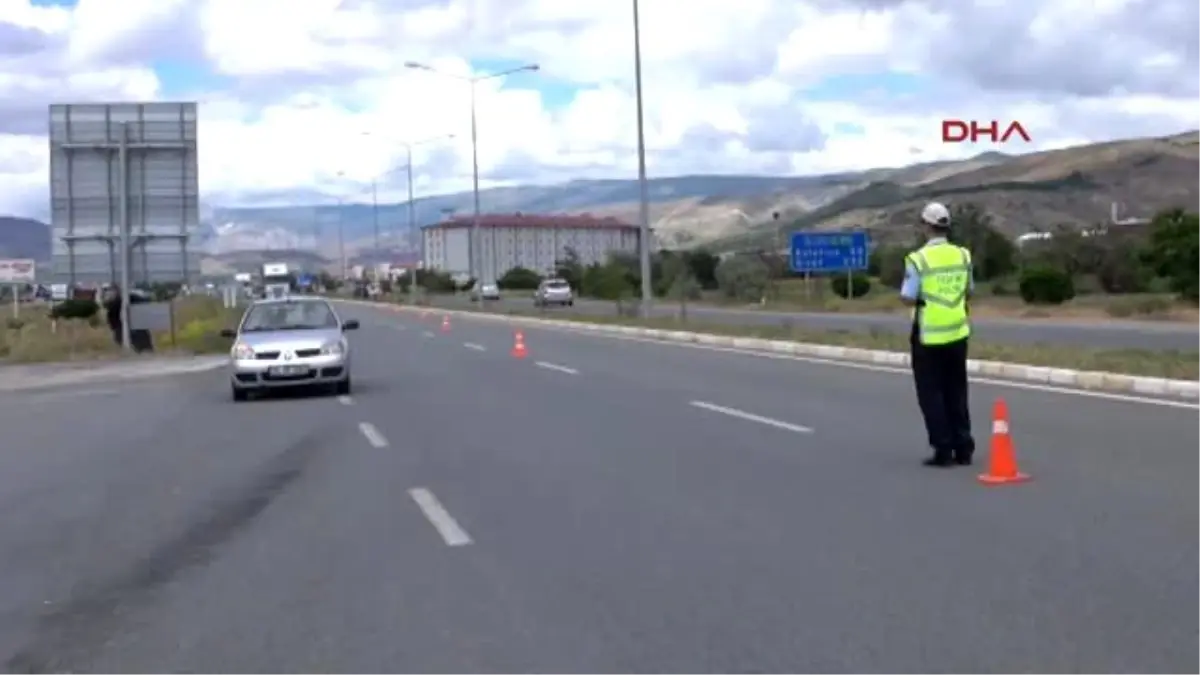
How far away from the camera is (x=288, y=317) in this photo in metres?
25.6

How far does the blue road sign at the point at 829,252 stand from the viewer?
53.0 m

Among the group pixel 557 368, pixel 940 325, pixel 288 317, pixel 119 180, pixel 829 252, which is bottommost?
pixel 557 368

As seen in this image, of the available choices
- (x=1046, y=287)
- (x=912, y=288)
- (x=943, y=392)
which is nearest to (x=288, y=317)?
(x=912, y=288)

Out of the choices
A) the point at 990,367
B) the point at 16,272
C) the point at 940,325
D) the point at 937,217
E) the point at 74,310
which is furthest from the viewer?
the point at 74,310

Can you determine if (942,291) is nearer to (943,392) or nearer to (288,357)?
(943,392)

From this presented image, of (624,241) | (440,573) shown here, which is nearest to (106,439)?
(440,573)

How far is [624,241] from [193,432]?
160051 mm

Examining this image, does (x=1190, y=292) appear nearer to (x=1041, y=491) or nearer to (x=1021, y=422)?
(x=1021, y=422)

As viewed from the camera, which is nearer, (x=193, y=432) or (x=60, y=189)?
(x=193, y=432)

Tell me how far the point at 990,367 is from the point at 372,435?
10426 mm

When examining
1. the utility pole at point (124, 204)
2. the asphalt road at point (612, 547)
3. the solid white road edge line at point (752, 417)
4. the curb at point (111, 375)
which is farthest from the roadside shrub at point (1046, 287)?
the solid white road edge line at point (752, 417)

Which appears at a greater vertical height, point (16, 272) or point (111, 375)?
point (16, 272)

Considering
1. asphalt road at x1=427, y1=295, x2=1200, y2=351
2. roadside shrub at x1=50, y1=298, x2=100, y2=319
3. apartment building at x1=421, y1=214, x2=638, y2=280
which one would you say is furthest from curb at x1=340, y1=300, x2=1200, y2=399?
apartment building at x1=421, y1=214, x2=638, y2=280

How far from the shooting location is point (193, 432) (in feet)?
64.7
